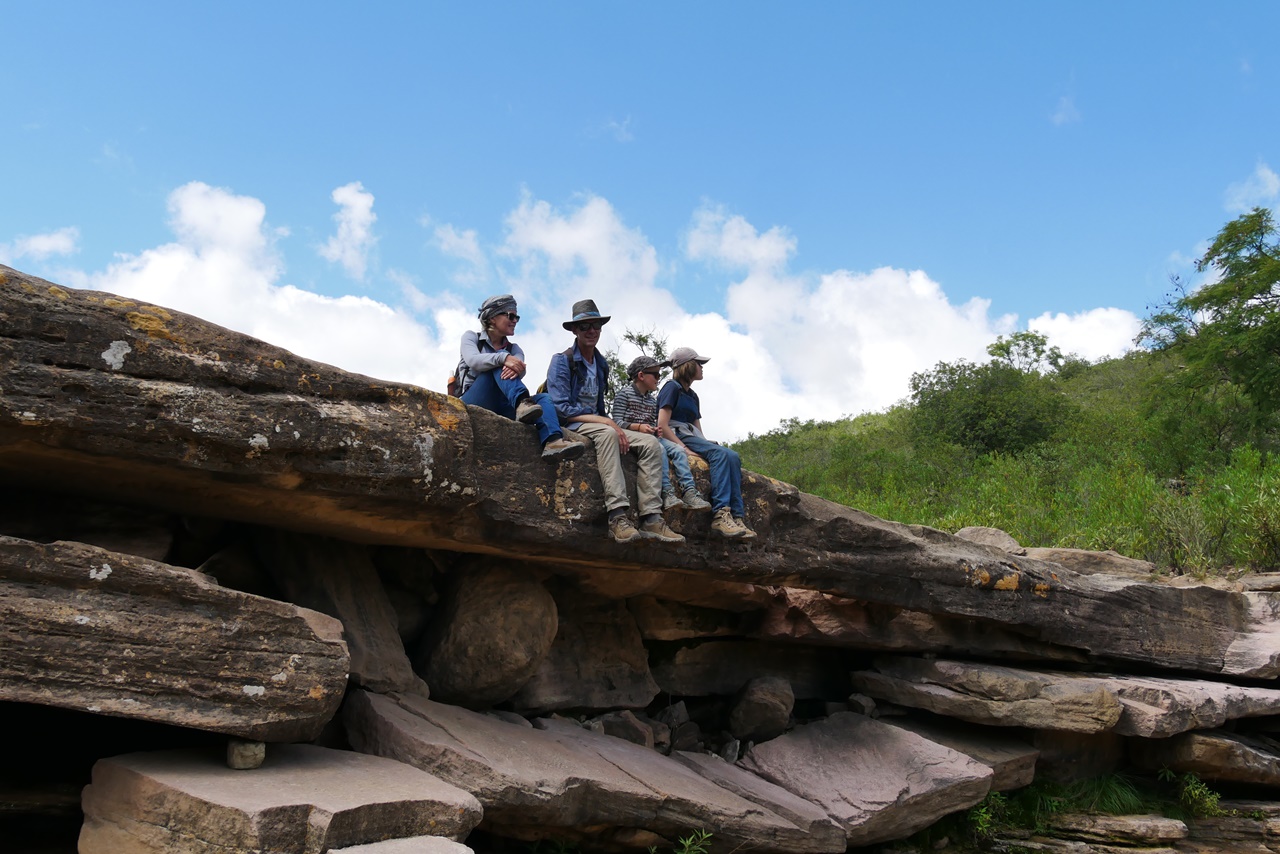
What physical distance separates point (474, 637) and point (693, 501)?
6.49 ft

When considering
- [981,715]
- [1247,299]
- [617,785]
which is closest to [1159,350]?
[1247,299]

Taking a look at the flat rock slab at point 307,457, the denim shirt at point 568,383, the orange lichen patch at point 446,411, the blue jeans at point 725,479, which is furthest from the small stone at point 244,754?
the blue jeans at point 725,479

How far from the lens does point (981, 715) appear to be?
9438 mm

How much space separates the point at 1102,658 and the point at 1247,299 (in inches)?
557

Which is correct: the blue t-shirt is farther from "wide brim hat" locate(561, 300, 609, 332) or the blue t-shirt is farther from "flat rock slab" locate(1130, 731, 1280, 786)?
"flat rock slab" locate(1130, 731, 1280, 786)

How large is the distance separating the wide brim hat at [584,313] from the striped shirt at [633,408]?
630mm

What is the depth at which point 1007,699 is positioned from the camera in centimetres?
949

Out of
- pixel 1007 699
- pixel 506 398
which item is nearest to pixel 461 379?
pixel 506 398

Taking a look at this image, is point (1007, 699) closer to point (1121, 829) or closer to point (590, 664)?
point (1121, 829)

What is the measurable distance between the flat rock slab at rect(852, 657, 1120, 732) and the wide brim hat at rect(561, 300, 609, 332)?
507 cm

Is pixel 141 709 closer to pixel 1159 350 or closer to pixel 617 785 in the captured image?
pixel 617 785

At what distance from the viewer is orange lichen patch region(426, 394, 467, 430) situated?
250 inches

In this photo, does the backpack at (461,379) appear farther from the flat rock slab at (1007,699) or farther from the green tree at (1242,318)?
the green tree at (1242,318)

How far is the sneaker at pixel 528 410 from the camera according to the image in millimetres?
6785
